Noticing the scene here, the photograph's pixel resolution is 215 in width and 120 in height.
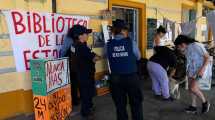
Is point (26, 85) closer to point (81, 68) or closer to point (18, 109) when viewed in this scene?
point (18, 109)

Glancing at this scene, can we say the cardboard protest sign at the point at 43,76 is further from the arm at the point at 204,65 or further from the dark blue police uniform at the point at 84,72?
the arm at the point at 204,65

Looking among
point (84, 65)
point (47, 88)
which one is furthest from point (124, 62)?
point (47, 88)

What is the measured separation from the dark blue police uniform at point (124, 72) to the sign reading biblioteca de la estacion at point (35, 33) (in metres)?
1.21

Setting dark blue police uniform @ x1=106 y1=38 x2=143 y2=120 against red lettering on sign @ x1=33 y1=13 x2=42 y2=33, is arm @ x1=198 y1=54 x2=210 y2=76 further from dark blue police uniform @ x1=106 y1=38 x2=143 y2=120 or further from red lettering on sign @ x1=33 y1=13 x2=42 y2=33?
red lettering on sign @ x1=33 y1=13 x2=42 y2=33

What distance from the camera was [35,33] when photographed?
4.95 metres

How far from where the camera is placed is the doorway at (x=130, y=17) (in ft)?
27.1

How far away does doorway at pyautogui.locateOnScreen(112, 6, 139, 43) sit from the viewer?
27.1ft

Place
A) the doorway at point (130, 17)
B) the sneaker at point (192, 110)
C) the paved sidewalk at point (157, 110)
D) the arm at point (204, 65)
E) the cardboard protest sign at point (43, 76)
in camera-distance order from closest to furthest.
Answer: the cardboard protest sign at point (43, 76) → the arm at point (204, 65) → the paved sidewalk at point (157, 110) → the sneaker at point (192, 110) → the doorway at point (130, 17)

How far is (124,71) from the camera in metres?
4.53

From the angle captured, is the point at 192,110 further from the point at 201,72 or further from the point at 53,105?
the point at 53,105

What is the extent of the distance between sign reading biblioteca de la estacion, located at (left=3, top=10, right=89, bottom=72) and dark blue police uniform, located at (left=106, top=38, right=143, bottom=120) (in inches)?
47.6

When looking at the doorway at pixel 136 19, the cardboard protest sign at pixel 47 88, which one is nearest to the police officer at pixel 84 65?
the cardboard protest sign at pixel 47 88

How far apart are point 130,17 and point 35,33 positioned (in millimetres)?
4448

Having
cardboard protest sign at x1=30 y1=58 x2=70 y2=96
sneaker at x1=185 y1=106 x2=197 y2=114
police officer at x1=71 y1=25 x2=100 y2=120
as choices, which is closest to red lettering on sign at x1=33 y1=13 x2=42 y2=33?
police officer at x1=71 y1=25 x2=100 y2=120
